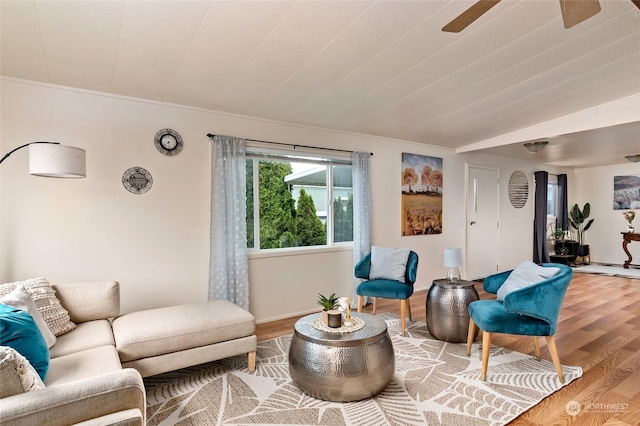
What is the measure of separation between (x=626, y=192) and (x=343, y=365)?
27.3ft

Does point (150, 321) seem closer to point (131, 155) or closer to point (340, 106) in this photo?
point (131, 155)

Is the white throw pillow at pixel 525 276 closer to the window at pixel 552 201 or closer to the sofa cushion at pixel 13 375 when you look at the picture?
the sofa cushion at pixel 13 375

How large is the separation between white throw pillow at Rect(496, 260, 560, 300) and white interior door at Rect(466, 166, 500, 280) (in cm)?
318

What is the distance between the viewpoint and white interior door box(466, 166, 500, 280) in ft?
19.3

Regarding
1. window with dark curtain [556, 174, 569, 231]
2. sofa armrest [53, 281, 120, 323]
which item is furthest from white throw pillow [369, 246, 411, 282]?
window with dark curtain [556, 174, 569, 231]

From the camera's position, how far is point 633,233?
692cm

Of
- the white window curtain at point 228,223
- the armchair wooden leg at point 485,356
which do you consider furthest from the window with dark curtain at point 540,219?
the white window curtain at point 228,223

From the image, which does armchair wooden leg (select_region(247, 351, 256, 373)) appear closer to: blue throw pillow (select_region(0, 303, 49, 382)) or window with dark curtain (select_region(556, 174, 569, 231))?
blue throw pillow (select_region(0, 303, 49, 382))

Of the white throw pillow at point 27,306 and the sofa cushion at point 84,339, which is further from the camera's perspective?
the sofa cushion at point 84,339

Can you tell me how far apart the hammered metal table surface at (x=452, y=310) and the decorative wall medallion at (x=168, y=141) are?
2.82 m

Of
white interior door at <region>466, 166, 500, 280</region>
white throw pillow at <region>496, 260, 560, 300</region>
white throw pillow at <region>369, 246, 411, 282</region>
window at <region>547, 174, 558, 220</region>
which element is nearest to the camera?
white throw pillow at <region>496, 260, 560, 300</region>

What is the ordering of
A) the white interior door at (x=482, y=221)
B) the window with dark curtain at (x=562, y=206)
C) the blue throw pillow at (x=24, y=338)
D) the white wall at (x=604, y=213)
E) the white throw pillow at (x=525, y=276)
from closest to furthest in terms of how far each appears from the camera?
the blue throw pillow at (x=24, y=338) < the white throw pillow at (x=525, y=276) < the white interior door at (x=482, y=221) < the white wall at (x=604, y=213) < the window with dark curtain at (x=562, y=206)

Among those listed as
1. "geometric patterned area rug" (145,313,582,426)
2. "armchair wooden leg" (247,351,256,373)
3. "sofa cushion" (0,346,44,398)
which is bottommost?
"geometric patterned area rug" (145,313,582,426)

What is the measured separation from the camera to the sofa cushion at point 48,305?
7.26 ft
